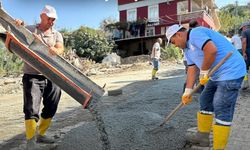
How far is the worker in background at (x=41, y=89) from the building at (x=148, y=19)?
28.4 meters

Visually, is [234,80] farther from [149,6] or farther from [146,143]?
[149,6]

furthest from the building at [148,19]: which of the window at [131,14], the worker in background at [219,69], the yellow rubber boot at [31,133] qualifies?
the yellow rubber boot at [31,133]

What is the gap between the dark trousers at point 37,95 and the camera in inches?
199

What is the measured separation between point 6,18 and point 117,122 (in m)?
2.52

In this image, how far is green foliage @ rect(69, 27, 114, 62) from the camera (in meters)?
30.2

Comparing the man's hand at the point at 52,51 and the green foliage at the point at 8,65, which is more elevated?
the man's hand at the point at 52,51

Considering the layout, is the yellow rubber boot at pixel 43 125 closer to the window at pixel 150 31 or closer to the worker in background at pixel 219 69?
the worker in background at pixel 219 69

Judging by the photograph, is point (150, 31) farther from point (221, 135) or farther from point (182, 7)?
point (221, 135)

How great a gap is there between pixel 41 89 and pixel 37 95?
142 mm

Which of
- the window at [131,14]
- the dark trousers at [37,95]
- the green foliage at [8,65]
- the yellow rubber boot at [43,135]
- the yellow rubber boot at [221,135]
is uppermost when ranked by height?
→ the window at [131,14]

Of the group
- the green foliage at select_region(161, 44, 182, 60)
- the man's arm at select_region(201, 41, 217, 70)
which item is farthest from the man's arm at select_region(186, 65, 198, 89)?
the green foliage at select_region(161, 44, 182, 60)

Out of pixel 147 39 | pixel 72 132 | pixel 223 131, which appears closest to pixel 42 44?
pixel 72 132

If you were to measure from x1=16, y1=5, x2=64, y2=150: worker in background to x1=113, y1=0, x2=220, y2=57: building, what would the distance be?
28411 millimetres

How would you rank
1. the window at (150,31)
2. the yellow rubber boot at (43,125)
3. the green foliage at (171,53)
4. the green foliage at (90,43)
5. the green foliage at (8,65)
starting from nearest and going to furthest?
the yellow rubber boot at (43,125)
the green foliage at (8,65)
the green foliage at (171,53)
the green foliage at (90,43)
the window at (150,31)
